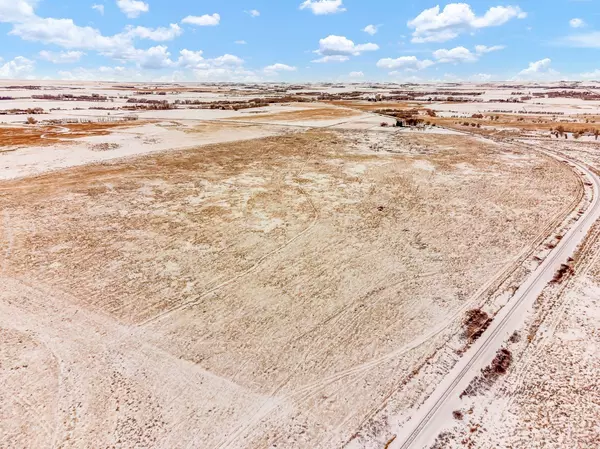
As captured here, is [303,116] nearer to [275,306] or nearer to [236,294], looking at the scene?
[236,294]

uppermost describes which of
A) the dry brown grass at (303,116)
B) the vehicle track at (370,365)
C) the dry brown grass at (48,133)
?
the dry brown grass at (303,116)

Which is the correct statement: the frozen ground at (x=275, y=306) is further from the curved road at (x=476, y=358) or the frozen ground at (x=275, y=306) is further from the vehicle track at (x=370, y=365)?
the curved road at (x=476, y=358)

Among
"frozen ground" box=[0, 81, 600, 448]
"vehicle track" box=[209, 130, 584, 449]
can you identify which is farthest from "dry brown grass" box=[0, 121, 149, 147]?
"vehicle track" box=[209, 130, 584, 449]

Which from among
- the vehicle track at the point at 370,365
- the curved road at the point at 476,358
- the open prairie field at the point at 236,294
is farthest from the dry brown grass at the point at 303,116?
the curved road at the point at 476,358

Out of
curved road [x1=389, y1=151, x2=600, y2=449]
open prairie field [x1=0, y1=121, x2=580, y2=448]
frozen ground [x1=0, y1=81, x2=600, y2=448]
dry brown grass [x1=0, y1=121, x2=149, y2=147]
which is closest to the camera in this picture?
curved road [x1=389, y1=151, x2=600, y2=449]

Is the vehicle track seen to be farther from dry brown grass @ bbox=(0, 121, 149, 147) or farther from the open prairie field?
dry brown grass @ bbox=(0, 121, 149, 147)

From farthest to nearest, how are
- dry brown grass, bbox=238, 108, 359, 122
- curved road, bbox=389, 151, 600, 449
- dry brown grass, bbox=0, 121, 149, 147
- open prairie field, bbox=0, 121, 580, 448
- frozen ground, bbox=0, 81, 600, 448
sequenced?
dry brown grass, bbox=238, 108, 359, 122
dry brown grass, bbox=0, 121, 149, 147
open prairie field, bbox=0, 121, 580, 448
frozen ground, bbox=0, 81, 600, 448
curved road, bbox=389, 151, 600, 449

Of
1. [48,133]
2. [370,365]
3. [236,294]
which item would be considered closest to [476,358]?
[370,365]

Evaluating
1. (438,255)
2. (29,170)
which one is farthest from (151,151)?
(438,255)
